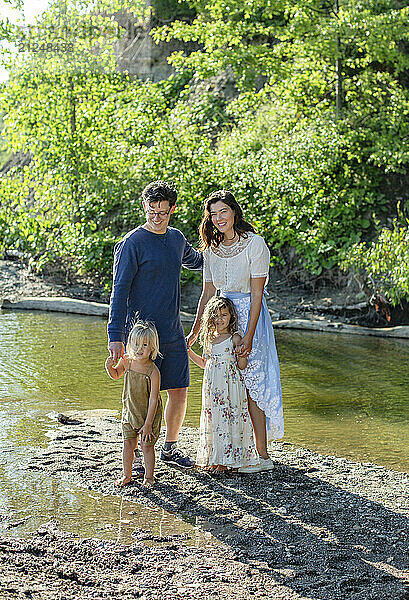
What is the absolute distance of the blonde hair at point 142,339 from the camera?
4941mm

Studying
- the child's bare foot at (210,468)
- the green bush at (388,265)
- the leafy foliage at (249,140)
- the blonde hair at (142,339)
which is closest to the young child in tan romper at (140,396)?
the blonde hair at (142,339)

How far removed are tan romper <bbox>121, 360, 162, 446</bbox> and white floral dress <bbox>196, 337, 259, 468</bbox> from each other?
0.40 metres

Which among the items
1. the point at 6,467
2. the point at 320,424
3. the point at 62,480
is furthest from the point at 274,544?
the point at 320,424

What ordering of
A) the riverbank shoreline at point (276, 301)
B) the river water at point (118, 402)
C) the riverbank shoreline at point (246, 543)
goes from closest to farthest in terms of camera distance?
the riverbank shoreline at point (246, 543), the river water at point (118, 402), the riverbank shoreline at point (276, 301)

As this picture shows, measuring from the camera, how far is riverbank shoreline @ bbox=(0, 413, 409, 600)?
11.6ft

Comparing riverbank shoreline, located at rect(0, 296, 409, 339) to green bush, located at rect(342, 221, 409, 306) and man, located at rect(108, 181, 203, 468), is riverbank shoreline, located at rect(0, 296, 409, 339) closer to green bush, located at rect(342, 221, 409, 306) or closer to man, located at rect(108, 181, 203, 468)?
green bush, located at rect(342, 221, 409, 306)

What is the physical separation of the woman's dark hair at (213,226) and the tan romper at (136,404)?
1.01 m

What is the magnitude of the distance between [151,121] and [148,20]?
9.73 meters

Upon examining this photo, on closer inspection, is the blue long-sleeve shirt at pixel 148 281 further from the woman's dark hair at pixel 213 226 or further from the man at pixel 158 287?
the woman's dark hair at pixel 213 226

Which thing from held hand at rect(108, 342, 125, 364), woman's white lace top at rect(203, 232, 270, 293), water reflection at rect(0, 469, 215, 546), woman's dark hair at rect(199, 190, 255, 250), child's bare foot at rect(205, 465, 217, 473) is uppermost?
woman's dark hair at rect(199, 190, 255, 250)

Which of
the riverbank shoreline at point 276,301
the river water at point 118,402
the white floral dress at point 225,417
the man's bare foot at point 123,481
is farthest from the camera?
the riverbank shoreline at point 276,301

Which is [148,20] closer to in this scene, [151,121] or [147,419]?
[151,121]

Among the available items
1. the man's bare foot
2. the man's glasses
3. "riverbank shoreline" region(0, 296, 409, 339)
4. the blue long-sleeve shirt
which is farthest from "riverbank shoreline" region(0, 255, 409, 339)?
the man's bare foot

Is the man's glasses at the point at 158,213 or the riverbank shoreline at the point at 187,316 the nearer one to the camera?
the man's glasses at the point at 158,213
